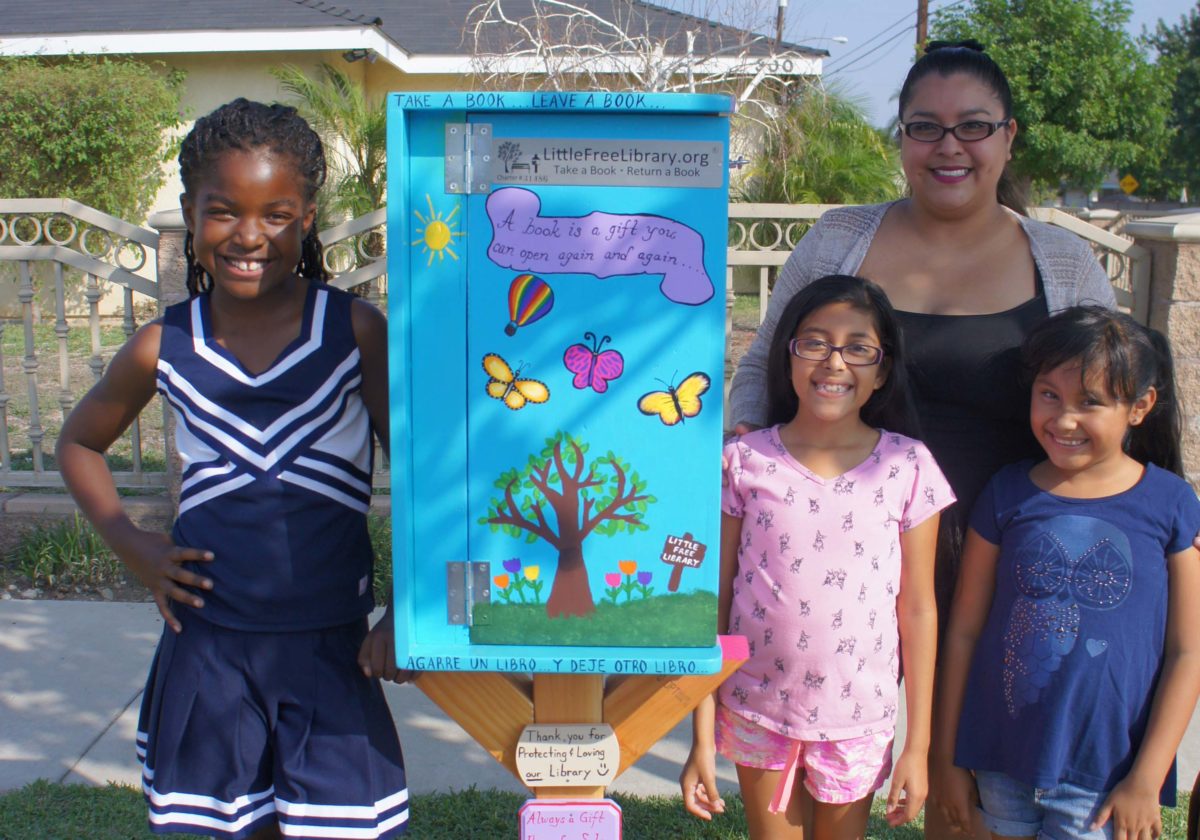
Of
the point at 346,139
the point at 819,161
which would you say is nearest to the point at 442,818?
the point at 819,161

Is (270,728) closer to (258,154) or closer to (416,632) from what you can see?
(416,632)

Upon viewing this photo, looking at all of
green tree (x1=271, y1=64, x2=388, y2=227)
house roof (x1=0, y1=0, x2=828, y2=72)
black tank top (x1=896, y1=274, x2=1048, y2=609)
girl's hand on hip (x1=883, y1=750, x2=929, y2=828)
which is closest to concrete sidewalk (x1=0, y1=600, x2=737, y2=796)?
girl's hand on hip (x1=883, y1=750, x2=929, y2=828)

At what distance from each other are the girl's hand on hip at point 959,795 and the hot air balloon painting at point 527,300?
1.24 metres

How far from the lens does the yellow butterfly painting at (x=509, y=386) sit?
1.50 m

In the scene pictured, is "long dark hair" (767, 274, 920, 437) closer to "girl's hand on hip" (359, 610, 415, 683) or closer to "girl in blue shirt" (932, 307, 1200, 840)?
"girl in blue shirt" (932, 307, 1200, 840)

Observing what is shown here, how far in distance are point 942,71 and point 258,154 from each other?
128 centimetres

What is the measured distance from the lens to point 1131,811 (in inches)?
74.0

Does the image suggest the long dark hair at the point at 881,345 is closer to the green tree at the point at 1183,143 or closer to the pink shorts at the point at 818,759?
the pink shorts at the point at 818,759

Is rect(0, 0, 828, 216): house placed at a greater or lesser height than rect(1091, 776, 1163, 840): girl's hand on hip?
greater

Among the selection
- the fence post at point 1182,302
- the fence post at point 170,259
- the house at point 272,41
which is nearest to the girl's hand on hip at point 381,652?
the fence post at point 170,259

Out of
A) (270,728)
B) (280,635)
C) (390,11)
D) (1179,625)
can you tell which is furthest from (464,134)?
(390,11)

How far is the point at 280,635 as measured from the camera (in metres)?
1.89

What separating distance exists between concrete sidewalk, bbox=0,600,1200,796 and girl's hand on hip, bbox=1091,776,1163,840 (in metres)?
1.36

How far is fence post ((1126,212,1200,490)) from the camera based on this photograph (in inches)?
177
